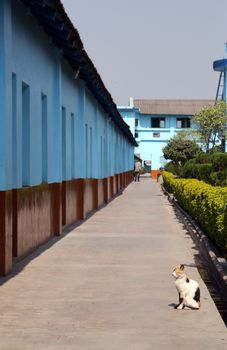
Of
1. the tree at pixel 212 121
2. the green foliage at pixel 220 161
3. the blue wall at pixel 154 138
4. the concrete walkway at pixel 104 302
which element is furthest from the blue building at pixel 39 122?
the blue wall at pixel 154 138

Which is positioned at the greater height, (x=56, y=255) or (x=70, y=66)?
(x=70, y=66)

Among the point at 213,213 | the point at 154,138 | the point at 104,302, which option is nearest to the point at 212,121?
the point at 213,213

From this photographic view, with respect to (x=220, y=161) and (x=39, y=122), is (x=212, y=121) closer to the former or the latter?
(x=220, y=161)

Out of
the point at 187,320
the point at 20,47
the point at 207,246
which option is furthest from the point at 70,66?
the point at 187,320

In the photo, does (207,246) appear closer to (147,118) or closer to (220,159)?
(220,159)

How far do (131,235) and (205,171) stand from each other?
11.8 meters

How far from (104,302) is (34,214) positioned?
489 centimetres

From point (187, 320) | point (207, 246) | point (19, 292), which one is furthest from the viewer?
point (207, 246)

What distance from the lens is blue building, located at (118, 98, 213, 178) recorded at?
81.9 m

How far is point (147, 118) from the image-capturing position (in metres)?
83.5

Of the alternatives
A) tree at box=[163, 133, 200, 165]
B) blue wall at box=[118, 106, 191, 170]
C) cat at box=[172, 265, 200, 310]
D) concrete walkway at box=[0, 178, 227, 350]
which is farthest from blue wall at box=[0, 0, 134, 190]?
blue wall at box=[118, 106, 191, 170]

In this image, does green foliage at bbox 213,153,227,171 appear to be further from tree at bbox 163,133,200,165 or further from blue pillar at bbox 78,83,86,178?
tree at bbox 163,133,200,165

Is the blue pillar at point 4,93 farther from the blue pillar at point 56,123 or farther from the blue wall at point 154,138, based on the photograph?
the blue wall at point 154,138

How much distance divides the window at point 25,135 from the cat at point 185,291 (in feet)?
16.9
